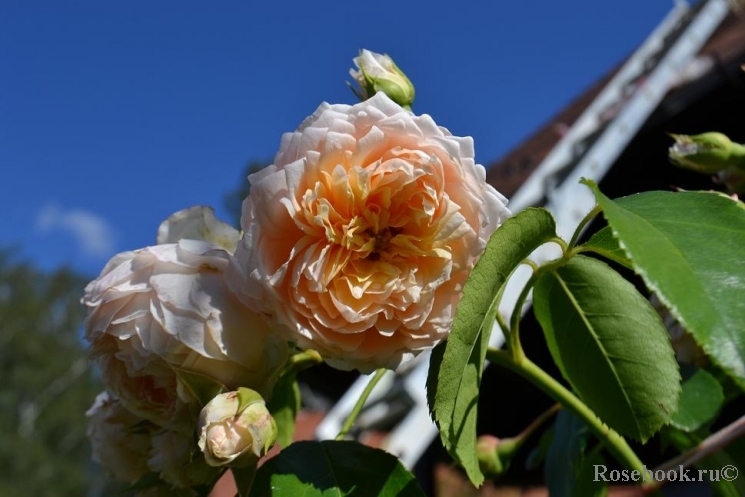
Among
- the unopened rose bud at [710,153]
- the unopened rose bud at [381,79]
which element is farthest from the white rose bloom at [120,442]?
the unopened rose bud at [710,153]

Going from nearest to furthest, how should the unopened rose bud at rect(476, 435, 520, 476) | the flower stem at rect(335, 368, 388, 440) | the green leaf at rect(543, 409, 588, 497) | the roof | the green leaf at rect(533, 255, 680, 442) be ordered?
the green leaf at rect(533, 255, 680, 442), the flower stem at rect(335, 368, 388, 440), the green leaf at rect(543, 409, 588, 497), the unopened rose bud at rect(476, 435, 520, 476), the roof

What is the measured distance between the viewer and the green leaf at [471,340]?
0.44m

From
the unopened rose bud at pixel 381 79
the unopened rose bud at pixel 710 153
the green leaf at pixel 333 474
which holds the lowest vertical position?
the green leaf at pixel 333 474

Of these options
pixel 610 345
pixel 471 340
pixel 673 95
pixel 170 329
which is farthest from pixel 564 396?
pixel 673 95

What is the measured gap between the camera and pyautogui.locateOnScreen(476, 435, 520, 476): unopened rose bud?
3.12 ft

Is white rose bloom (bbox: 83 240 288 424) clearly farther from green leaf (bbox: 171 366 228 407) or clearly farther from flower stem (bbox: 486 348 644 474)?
flower stem (bbox: 486 348 644 474)

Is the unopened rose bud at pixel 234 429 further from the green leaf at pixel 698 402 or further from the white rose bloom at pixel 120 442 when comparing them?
the green leaf at pixel 698 402

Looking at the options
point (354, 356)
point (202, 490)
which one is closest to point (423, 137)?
point (354, 356)

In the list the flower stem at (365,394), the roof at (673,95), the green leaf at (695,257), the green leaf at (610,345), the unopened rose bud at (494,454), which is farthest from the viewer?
the roof at (673,95)

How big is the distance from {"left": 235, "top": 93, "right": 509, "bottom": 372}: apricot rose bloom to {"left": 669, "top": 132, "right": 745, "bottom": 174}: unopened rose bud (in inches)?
14.6

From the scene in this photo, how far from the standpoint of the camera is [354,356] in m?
0.49

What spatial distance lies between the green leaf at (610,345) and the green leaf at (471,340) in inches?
3.1

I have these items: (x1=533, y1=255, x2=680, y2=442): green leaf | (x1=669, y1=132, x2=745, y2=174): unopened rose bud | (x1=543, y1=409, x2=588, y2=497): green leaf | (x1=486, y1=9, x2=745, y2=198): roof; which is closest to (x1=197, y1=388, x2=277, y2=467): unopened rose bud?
(x1=533, y1=255, x2=680, y2=442): green leaf

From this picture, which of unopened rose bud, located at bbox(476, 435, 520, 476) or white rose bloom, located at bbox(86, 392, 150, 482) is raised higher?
white rose bloom, located at bbox(86, 392, 150, 482)
